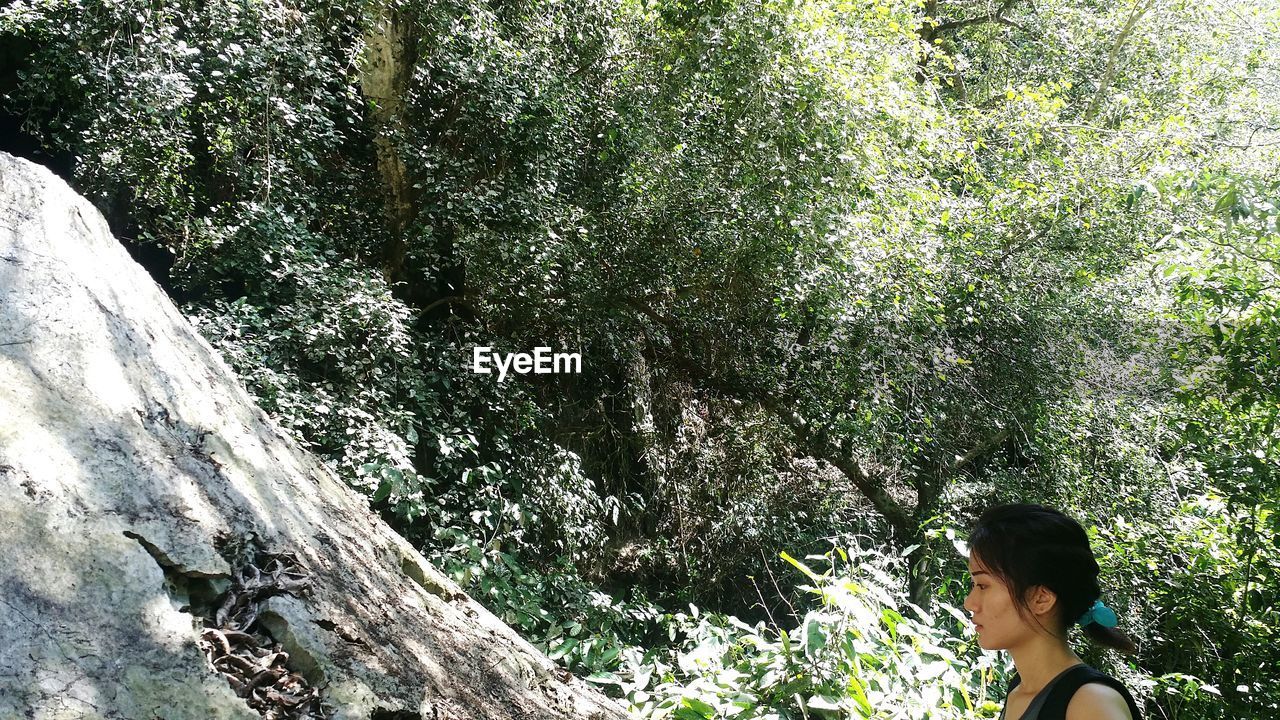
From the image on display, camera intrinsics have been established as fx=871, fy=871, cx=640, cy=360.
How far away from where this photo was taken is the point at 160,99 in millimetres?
4070

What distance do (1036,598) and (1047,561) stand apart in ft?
0.21

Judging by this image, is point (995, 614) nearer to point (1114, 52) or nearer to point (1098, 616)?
point (1098, 616)

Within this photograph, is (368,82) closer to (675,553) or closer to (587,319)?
(587,319)

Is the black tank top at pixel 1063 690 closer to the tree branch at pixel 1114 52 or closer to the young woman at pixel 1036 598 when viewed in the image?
the young woman at pixel 1036 598

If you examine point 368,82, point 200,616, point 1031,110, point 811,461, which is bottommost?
point 811,461

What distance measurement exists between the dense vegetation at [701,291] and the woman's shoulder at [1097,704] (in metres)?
1.61

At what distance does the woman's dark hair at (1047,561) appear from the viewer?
1.46 meters

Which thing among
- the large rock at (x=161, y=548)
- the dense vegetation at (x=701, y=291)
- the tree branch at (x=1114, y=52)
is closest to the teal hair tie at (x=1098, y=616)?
the large rock at (x=161, y=548)

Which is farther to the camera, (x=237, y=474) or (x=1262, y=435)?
(x=1262, y=435)

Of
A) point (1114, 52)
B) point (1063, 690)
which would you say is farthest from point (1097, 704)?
point (1114, 52)

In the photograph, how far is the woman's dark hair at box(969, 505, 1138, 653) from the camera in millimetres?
1456

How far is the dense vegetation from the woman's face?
1452mm

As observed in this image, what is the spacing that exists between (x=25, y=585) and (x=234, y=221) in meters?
3.82

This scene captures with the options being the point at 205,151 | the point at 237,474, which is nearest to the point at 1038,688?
the point at 237,474
